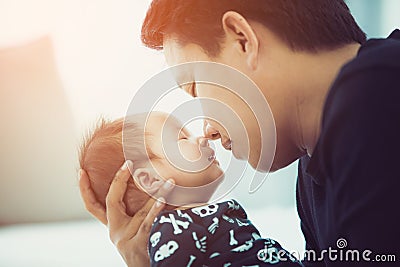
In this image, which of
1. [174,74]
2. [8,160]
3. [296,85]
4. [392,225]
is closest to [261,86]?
[296,85]

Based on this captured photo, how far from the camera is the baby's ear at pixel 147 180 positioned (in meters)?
0.84

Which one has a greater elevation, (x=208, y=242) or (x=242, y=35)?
(x=242, y=35)

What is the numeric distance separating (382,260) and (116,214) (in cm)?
40

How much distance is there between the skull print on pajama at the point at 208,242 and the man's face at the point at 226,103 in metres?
0.10

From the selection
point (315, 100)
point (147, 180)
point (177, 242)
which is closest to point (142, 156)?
point (147, 180)

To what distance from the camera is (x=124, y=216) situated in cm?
87

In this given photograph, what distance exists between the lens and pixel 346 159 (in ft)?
2.06

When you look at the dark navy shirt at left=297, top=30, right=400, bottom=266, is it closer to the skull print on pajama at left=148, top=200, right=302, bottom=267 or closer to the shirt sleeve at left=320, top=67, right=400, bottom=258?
the shirt sleeve at left=320, top=67, right=400, bottom=258

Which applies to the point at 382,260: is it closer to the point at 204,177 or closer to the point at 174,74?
the point at 204,177

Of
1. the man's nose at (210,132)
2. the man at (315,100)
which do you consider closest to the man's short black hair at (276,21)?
the man at (315,100)

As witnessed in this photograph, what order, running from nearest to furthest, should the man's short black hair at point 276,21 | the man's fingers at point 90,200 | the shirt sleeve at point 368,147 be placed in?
the shirt sleeve at point 368,147 < the man's short black hair at point 276,21 < the man's fingers at point 90,200

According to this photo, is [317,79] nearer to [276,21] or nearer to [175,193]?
[276,21]

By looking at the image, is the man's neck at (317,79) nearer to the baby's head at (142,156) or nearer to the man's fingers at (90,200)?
the baby's head at (142,156)

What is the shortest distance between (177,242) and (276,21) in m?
0.33
